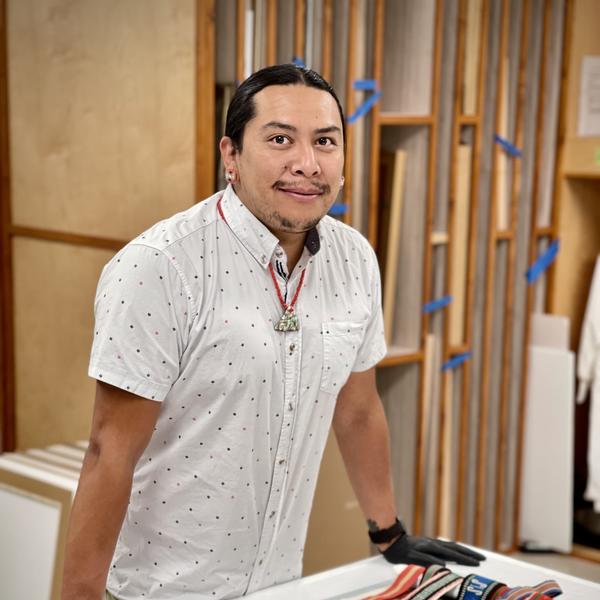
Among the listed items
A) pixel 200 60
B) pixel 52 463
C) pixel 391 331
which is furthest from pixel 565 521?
pixel 200 60

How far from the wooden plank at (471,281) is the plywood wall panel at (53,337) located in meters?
1.54

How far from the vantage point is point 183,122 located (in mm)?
3039

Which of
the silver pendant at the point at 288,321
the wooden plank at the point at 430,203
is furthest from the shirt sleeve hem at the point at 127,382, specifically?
the wooden plank at the point at 430,203

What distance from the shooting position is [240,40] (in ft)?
10.3

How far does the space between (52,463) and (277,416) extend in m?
1.46

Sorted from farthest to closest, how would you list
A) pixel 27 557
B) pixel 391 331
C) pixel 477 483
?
1. pixel 477 483
2. pixel 391 331
3. pixel 27 557

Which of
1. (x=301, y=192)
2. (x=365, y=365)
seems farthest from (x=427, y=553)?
(x=301, y=192)

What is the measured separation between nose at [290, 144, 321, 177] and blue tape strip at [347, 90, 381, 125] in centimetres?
182

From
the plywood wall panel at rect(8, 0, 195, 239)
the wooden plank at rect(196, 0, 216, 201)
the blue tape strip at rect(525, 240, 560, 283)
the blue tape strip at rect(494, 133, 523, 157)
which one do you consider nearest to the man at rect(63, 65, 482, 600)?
the wooden plank at rect(196, 0, 216, 201)

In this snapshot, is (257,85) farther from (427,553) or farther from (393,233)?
(393,233)

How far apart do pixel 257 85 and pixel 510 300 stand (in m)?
2.74

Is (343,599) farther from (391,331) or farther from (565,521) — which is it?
(565,521)

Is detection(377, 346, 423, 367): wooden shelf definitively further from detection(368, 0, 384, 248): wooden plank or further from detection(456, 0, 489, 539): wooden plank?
detection(368, 0, 384, 248): wooden plank

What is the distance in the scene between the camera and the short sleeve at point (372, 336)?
2.08 meters
